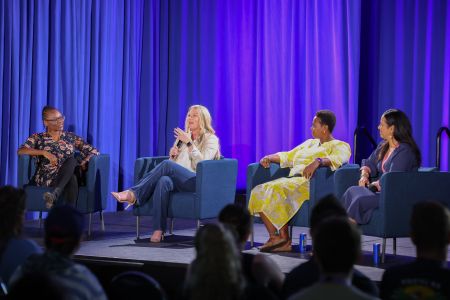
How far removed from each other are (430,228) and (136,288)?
921 millimetres

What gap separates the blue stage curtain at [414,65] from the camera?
7535 millimetres

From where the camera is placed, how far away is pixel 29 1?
7891 millimetres

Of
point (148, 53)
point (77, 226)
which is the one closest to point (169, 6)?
point (148, 53)

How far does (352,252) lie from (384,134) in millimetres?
3905

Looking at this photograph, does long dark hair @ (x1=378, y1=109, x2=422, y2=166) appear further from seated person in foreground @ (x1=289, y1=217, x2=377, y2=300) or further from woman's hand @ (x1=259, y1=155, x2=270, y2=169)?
seated person in foreground @ (x1=289, y1=217, x2=377, y2=300)

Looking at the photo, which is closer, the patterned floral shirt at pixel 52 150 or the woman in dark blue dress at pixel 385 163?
the woman in dark blue dress at pixel 385 163

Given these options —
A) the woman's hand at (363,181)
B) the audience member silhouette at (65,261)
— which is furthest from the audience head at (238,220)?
the woman's hand at (363,181)

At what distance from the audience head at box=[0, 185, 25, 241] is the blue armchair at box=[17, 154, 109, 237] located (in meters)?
3.79

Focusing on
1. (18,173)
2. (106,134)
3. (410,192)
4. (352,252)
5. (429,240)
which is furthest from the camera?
(106,134)

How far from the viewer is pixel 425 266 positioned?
2.57 m

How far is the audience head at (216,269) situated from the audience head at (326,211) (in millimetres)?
758

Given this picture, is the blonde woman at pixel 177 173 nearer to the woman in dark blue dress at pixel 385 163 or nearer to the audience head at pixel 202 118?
the audience head at pixel 202 118

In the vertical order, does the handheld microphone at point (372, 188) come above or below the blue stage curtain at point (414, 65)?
below

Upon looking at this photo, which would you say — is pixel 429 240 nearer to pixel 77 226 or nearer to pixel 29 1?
pixel 77 226
